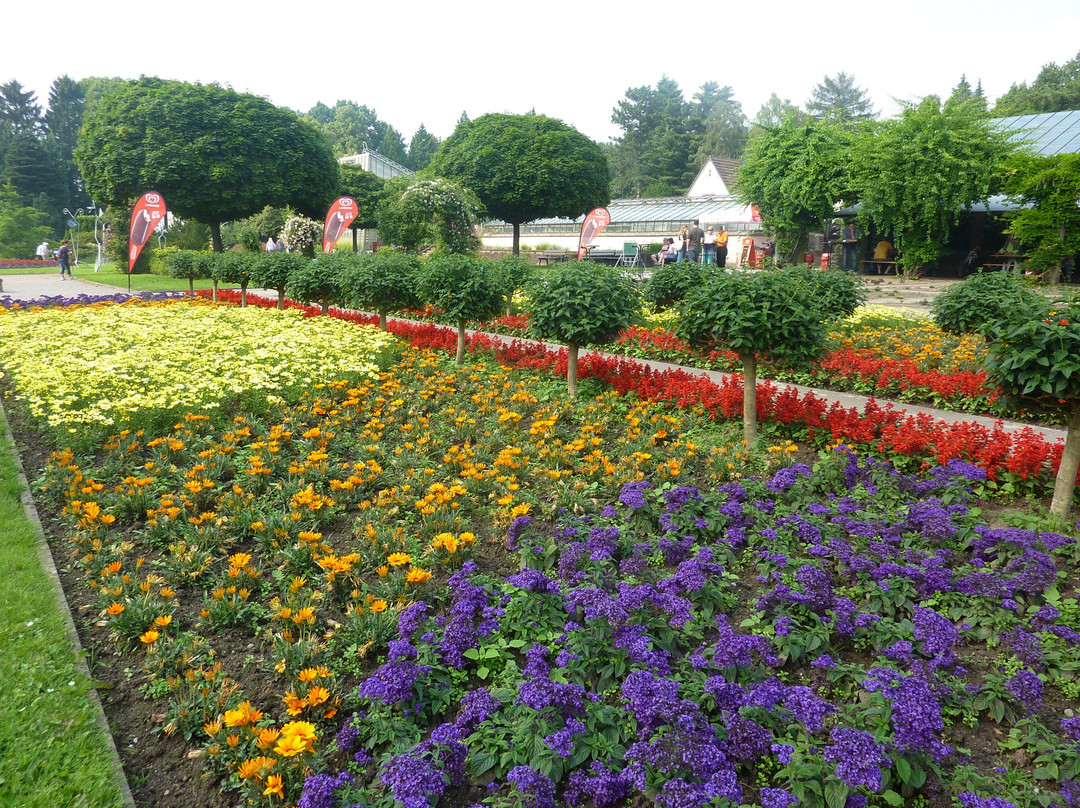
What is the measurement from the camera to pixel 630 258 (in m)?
26.8

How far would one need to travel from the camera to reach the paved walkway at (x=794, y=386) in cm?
615

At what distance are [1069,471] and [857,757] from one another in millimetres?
3091

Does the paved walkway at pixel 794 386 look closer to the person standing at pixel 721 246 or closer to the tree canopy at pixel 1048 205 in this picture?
Answer: the tree canopy at pixel 1048 205

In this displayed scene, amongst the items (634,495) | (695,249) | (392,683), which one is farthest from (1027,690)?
(695,249)

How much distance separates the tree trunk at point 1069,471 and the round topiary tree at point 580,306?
379 cm

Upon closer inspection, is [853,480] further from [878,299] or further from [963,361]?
[878,299]

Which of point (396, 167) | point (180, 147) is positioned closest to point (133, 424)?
point (180, 147)

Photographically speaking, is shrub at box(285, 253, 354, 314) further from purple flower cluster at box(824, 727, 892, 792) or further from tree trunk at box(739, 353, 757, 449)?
purple flower cluster at box(824, 727, 892, 792)

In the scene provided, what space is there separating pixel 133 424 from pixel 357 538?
301cm

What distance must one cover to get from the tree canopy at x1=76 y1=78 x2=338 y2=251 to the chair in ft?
42.5

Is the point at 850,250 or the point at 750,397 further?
the point at 850,250

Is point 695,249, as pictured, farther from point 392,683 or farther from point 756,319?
point 392,683

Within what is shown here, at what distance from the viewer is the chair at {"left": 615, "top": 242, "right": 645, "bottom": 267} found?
965 inches

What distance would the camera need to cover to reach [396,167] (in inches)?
2004
